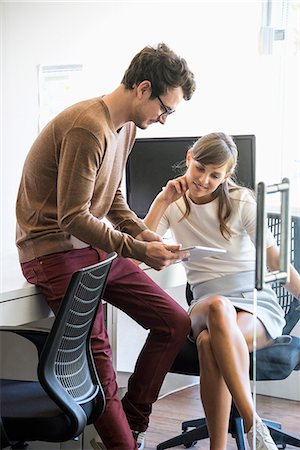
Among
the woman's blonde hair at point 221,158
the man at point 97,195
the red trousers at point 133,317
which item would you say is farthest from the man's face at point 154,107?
the red trousers at point 133,317

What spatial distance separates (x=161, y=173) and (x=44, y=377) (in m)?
1.63

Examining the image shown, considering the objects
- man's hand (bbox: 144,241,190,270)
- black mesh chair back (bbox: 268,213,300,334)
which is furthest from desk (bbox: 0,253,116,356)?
black mesh chair back (bbox: 268,213,300,334)

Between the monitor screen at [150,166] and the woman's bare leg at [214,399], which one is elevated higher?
the monitor screen at [150,166]

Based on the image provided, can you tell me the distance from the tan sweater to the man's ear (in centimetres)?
12

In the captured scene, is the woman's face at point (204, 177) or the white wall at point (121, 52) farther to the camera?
the white wall at point (121, 52)

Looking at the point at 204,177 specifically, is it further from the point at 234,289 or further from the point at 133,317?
the point at 133,317

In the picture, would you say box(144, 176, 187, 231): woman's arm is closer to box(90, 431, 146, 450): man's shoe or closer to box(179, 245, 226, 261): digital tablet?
box(179, 245, 226, 261): digital tablet

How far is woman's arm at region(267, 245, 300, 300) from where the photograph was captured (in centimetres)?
180

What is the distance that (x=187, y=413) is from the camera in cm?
333

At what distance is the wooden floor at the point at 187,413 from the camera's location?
196 centimetres

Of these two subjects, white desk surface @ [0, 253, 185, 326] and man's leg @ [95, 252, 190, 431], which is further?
man's leg @ [95, 252, 190, 431]

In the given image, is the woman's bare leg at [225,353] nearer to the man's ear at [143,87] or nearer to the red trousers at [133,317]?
the red trousers at [133,317]

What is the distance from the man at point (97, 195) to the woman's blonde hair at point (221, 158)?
0.29 meters

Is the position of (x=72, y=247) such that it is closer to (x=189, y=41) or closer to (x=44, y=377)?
(x=44, y=377)
